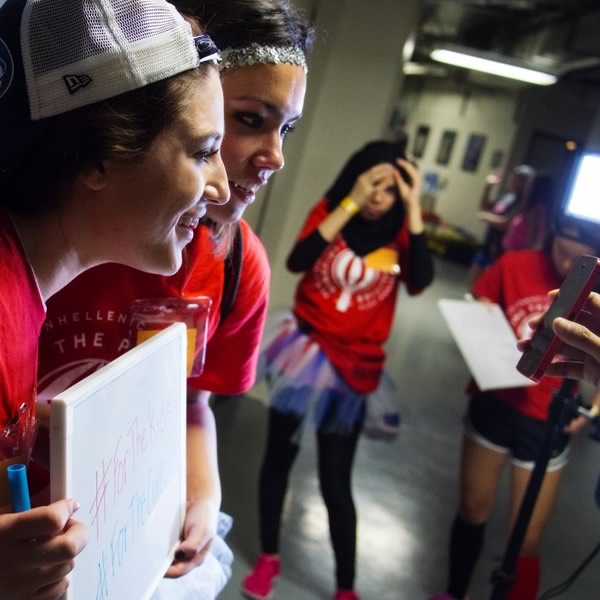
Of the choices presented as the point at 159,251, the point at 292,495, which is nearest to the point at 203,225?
the point at 159,251

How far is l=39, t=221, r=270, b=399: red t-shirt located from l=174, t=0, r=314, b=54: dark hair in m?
0.29

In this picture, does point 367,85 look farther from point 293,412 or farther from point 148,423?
point 148,423

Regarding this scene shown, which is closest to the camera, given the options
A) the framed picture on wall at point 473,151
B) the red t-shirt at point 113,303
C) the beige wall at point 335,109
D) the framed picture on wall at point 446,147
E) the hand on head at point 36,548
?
the hand on head at point 36,548

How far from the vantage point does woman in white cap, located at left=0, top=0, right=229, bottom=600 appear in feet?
1.87

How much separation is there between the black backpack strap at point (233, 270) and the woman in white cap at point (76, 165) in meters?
0.27

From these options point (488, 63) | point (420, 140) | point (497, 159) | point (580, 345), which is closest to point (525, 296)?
point (580, 345)

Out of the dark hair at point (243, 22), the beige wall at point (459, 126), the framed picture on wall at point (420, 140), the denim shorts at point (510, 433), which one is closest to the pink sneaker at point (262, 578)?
the denim shorts at point (510, 433)

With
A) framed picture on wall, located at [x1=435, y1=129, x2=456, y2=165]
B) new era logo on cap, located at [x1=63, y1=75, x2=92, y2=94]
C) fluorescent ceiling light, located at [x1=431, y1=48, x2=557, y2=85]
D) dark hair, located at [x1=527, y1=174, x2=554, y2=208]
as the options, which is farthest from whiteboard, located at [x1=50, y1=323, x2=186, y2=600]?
framed picture on wall, located at [x1=435, y1=129, x2=456, y2=165]

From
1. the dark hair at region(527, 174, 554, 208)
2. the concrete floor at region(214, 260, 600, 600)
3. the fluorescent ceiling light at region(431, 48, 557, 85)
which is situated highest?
the fluorescent ceiling light at region(431, 48, 557, 85)

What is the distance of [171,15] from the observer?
66 cm

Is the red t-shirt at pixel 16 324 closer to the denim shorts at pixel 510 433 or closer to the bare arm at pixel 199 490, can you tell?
the bare arm at pixel 199 490

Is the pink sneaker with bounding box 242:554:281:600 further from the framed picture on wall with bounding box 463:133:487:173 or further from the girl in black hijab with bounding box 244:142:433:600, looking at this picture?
the framed picture on wall with bounding box 463:133:487:173

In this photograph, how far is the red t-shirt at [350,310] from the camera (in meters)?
2.04

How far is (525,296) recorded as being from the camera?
197cm
